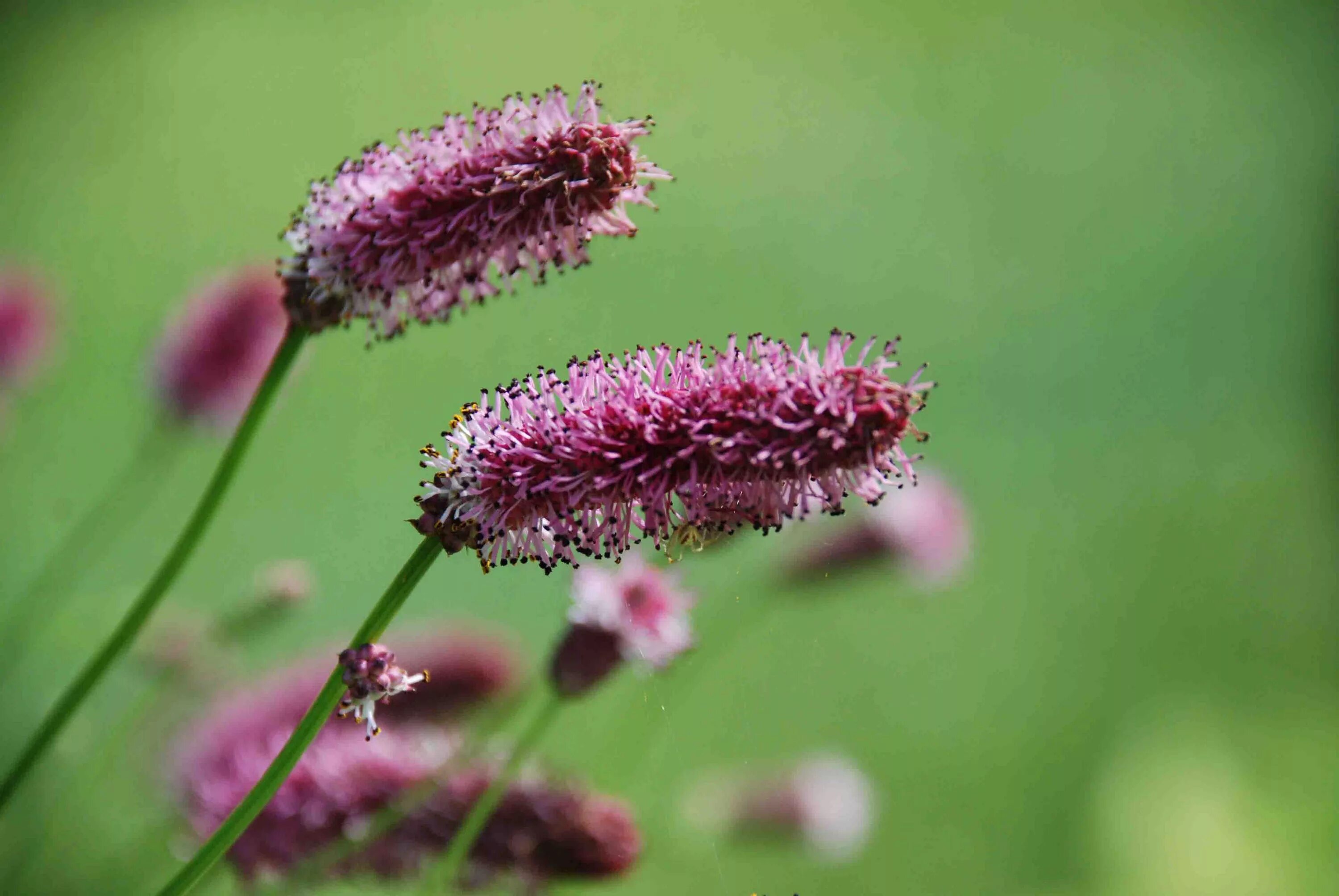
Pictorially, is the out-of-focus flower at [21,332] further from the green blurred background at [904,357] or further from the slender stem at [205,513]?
the slender stem at [205,513]

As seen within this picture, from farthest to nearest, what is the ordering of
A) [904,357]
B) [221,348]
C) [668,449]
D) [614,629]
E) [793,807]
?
1. [904,357]
2. [793,807]
3. [221,348]
4. [614,629]
5. [668,449]

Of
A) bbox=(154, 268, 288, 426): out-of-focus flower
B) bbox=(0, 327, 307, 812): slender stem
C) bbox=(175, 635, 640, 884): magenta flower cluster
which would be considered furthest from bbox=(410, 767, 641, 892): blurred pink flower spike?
bbox=(154, 268, 288, 426): out-of-focus flower

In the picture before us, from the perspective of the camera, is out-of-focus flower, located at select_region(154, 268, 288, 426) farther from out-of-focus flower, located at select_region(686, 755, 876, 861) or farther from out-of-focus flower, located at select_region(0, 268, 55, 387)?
out-of-focus flower, located at select_region(686, 755, 876, 861)

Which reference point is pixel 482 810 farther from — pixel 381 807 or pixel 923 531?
pixel 923 531

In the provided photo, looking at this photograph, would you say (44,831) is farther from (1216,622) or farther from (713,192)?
(1216,622)

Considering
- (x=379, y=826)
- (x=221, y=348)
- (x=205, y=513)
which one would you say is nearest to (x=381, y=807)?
(x=379, y=826)

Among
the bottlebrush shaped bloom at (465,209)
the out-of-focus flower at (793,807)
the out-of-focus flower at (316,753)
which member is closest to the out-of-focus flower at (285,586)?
the out-of-focus flower at (316,753)

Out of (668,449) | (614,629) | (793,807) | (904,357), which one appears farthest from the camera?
(904,357)

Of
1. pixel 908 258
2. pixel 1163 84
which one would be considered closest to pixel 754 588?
pixel 908 258
